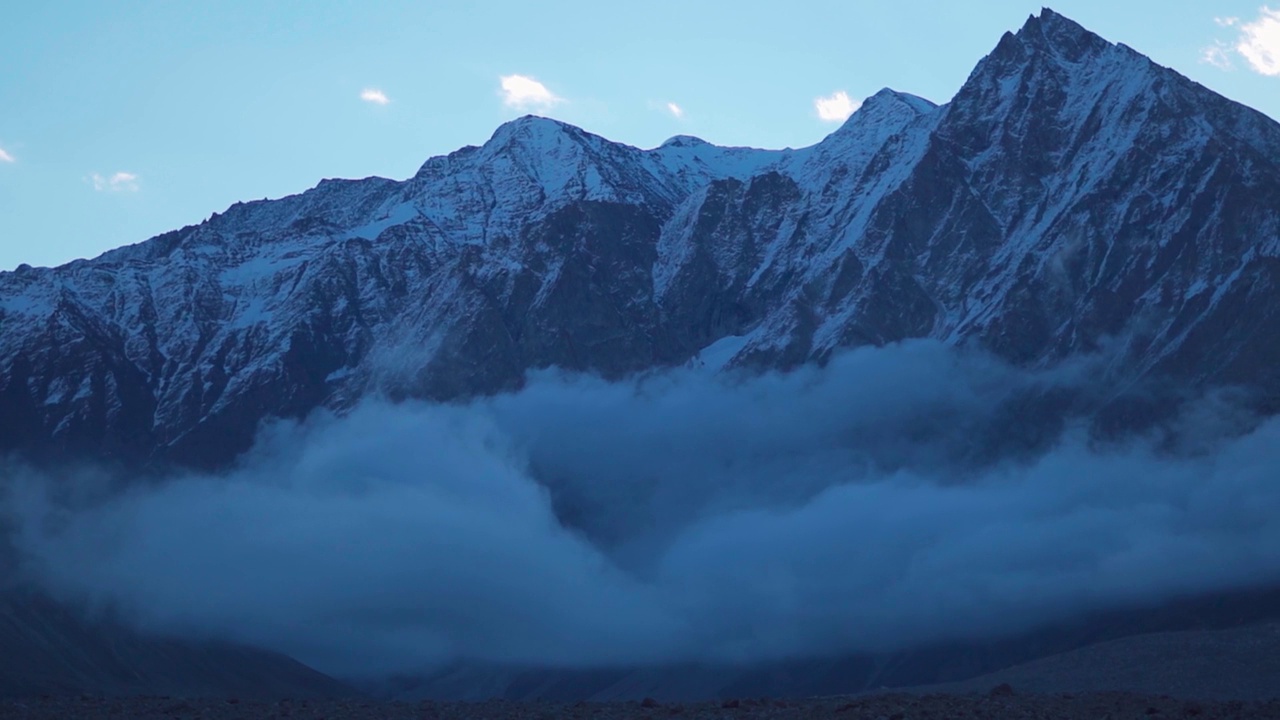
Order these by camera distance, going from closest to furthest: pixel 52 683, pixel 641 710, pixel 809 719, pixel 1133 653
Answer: pixel 809 719 → pixel 641 710 → pixel 1133 653 → pixel 52 683

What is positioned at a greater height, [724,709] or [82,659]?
[82,659]

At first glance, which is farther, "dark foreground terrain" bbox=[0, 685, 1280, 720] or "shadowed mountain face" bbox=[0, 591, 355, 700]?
"shadowed mountain face" bbox=[0, 591, 355, 700]

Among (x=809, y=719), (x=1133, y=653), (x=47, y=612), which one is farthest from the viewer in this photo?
(x=47, y=612)

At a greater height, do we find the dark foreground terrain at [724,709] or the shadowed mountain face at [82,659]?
the shadowed mountain face at [82,659]

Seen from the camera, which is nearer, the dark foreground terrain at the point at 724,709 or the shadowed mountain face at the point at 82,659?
the dark foreground terrain at the point at 724,709

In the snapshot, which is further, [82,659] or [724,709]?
[82,659]

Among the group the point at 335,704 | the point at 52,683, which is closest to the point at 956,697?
the point at 335,704

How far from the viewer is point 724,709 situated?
5319cm

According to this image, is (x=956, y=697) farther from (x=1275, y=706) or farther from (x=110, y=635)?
(x=110, y=635)

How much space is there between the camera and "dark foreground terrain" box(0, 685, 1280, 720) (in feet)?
164

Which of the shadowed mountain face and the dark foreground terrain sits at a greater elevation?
the shadowed mountain face

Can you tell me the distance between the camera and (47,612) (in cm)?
19238

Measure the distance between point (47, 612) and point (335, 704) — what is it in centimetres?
14780

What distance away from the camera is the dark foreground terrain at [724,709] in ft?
164
